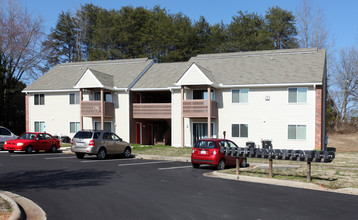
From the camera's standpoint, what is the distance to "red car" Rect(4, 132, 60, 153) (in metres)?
24.6

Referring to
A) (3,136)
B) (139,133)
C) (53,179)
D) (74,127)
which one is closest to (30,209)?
(53,179)

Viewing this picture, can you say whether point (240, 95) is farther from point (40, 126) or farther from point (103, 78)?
point (40, 126)

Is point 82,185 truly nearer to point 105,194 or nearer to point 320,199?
point 105,194

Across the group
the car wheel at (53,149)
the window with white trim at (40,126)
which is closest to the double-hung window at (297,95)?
the car wheel at (53,149)

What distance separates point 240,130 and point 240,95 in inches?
117

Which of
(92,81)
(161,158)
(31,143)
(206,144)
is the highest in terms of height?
(92,81)

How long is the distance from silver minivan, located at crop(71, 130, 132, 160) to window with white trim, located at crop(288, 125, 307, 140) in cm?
1387

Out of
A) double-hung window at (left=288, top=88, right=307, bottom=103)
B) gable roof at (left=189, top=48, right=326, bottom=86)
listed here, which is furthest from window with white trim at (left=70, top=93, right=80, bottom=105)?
double-hung window at (left=288, top=88, right=307, bottom=103)

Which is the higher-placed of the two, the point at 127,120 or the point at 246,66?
the point at 246,66

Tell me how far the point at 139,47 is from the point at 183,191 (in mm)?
48588

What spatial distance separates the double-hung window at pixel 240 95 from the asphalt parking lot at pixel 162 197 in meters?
15.6

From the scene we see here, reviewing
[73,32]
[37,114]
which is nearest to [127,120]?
[37,114]

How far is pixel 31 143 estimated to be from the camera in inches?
976

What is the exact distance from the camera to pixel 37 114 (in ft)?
119
